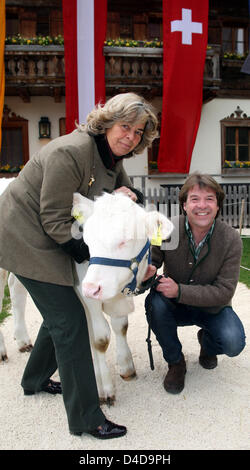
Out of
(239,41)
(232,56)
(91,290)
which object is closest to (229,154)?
(232,56)

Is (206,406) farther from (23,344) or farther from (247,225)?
(247,225)

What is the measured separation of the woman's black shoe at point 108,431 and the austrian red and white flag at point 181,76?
7911mm

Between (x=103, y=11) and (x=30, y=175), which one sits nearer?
(x=30, y=175)

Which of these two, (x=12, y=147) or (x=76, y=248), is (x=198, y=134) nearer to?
(x=12, y=147)

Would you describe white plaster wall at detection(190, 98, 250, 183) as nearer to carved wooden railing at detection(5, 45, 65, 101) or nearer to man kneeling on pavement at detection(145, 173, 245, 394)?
carved wooden railing at detection(5, 45, 65, 101)

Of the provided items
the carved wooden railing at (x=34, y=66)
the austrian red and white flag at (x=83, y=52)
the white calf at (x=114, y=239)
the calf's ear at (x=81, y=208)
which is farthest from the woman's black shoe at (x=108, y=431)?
the carved wooden railing at (x=34, y=66)

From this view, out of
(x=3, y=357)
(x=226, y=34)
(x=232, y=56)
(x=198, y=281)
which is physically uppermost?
(x=226, y=34)

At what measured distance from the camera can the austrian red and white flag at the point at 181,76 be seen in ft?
29.7

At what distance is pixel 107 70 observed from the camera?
10570mm

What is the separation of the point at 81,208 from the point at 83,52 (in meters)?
7.99

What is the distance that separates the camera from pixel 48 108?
38.1 feet

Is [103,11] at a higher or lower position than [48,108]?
higher
